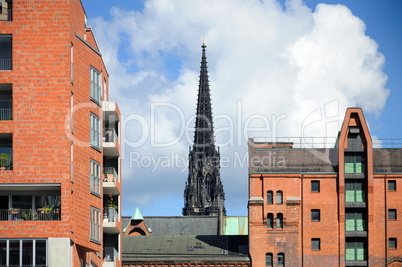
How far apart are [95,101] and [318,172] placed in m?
45.4

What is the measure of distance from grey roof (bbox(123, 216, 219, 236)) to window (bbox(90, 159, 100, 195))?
8506 cm

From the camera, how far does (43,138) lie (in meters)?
68.4

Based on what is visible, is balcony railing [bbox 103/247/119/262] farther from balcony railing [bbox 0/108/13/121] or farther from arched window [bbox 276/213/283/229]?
arched window [bbox 276/213/283/229]

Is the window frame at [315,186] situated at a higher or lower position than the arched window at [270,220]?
higher

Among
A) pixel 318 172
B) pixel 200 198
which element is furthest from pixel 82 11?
pixel 200 198

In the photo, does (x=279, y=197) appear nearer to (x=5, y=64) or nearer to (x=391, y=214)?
(x=391, y=214)

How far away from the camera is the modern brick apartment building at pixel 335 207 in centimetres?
11625

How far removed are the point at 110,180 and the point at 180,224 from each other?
8209 cm

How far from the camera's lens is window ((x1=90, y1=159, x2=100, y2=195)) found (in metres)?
74.8

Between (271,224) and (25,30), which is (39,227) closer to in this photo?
(25,30)

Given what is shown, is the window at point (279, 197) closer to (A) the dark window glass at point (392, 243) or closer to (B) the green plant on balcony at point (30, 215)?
(A) the dark window glass at point (392, 243)

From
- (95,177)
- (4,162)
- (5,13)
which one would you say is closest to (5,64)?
(5,13)

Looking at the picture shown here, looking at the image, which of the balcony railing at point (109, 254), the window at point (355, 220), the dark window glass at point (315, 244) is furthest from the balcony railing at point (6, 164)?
the window at point (355, 220)

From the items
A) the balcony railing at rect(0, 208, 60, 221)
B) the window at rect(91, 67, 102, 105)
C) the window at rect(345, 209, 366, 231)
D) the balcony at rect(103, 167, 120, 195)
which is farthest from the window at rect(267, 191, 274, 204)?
the balcony railing at rect(0, 208, 60, 221)
